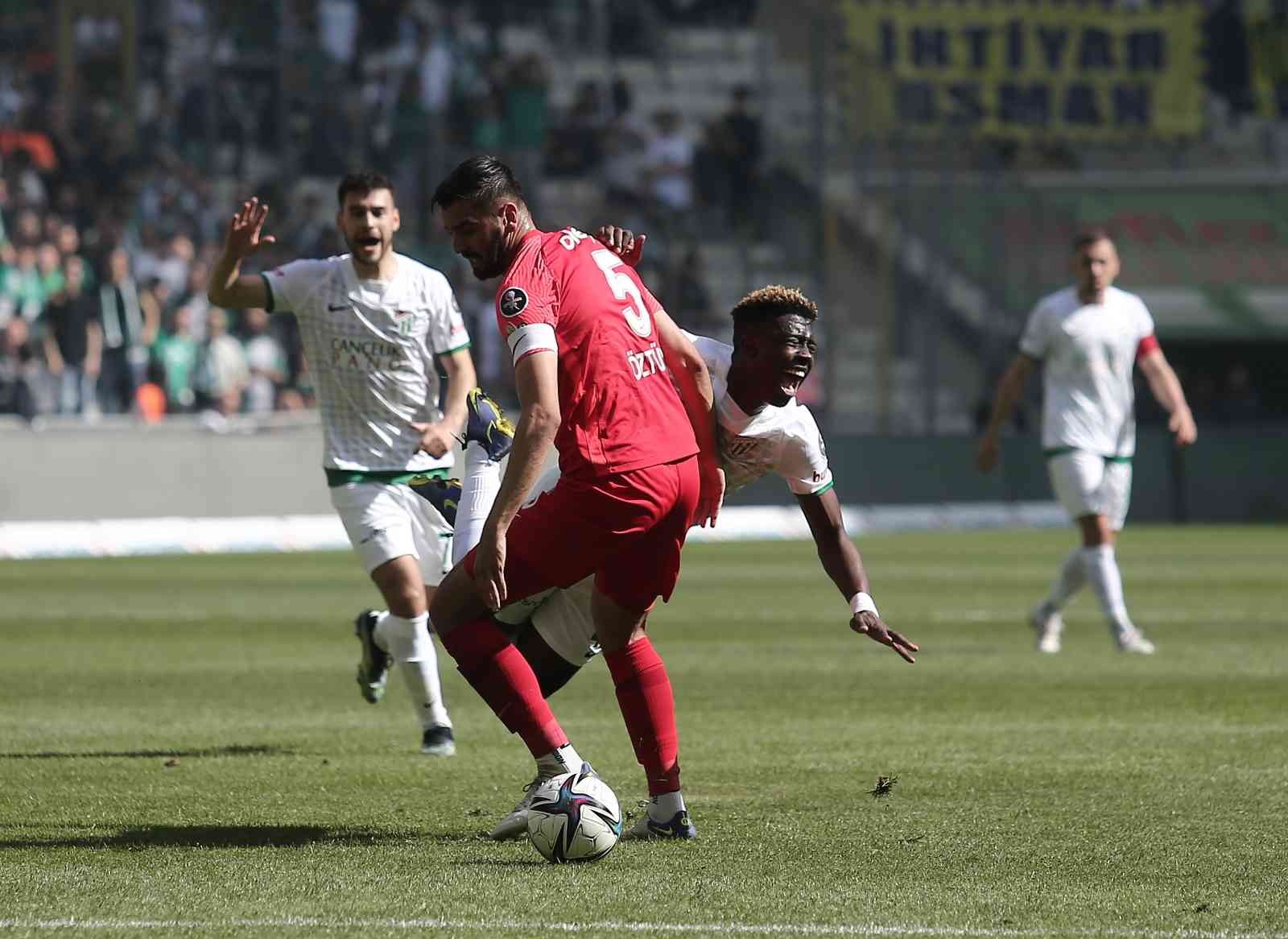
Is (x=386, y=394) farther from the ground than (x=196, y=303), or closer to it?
farther from the ground

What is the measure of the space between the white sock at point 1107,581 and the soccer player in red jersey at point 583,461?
6623mm

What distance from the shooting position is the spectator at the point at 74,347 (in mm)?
23141

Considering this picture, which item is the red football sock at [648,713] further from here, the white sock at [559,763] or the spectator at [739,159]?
the spectator at [739,159]

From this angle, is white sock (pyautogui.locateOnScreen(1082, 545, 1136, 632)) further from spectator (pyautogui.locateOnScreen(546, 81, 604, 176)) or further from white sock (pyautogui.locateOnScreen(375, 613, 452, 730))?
spectator (pyautogui.locateOnScreen(546, 81, 604, 176))

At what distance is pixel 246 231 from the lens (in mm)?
8094

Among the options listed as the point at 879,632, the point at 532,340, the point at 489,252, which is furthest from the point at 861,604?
the point at 489,252

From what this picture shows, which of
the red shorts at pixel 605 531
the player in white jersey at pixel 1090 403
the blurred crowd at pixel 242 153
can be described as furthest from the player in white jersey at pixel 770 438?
the blurred crowd at pixel 242 153

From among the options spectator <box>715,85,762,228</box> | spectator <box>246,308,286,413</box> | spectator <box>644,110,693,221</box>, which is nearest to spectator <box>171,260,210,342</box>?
spectator <box>246,308,286,413</box>

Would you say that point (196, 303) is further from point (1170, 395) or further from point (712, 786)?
point (712, 786)

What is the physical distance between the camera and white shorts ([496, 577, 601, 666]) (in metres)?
6.69

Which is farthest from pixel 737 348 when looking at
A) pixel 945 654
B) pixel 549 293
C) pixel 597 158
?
pixel 597 158

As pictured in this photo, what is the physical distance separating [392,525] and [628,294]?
2646mm

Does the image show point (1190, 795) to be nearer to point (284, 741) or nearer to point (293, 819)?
Answer: point (293, 819)

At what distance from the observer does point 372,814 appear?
697cm
